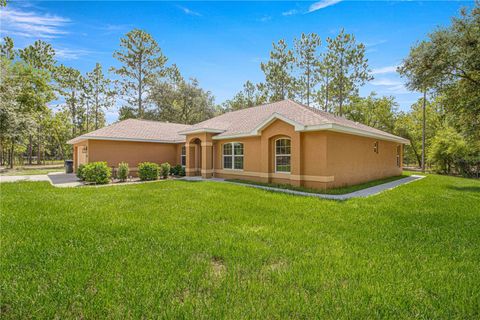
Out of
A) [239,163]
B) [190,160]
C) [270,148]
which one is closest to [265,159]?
[270,148]

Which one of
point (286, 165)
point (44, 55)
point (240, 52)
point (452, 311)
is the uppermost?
point (44, 55)

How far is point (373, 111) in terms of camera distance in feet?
111

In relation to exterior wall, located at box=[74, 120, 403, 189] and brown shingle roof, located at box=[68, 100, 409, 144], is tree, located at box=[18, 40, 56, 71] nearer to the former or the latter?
brown shingle roof, located at box=[68, 100, 409, 144]

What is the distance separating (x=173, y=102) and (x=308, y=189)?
101 feet

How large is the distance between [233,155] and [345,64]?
904 inches

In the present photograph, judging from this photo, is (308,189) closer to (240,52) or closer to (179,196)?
(179,196)

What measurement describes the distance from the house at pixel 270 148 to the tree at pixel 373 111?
1393cm

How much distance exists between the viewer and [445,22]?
13852mm

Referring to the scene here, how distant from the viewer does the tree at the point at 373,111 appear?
3353cm

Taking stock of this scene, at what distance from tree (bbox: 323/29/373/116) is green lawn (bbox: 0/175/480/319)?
2686cm

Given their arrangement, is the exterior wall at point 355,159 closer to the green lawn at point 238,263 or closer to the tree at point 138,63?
the green lawn at point 238,263

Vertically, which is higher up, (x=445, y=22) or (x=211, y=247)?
(x=445, y=22)

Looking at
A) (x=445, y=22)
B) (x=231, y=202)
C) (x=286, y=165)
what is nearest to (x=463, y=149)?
(x=445, y=22)

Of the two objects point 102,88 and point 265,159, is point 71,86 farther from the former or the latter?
point 265,159
